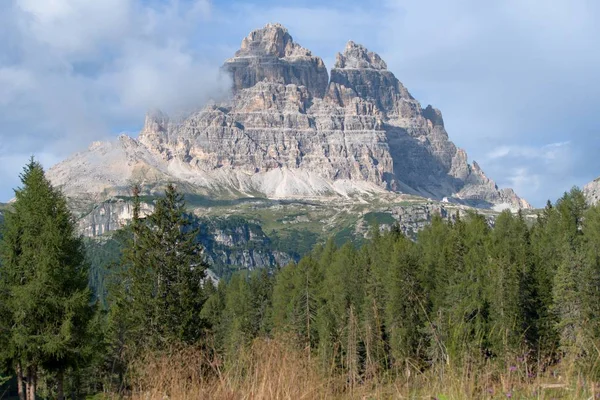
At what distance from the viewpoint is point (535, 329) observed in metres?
50.3

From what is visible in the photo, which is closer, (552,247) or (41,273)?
(41,273)

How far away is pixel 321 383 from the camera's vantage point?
9.70 m

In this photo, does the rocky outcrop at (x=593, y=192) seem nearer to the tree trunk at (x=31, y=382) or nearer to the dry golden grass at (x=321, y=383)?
the tree trunk at (x=31, y=382)

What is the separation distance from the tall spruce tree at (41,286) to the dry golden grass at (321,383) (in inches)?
655

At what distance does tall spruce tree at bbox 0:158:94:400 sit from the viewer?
2652cm

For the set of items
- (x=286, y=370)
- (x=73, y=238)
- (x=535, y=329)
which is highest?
(x=73, y=238)

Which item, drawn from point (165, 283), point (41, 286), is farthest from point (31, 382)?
point (165, 283)

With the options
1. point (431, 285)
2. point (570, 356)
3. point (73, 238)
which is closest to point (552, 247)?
point (431, 285)

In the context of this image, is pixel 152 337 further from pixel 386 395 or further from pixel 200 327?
pixel 386 395

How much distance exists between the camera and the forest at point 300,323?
9.48 m

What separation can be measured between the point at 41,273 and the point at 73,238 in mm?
2147

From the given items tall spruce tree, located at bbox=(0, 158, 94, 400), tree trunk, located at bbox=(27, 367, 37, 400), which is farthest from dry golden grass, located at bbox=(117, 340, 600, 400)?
tree trunk, located at bbox=(27, 367, 37, 400)

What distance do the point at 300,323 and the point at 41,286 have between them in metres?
23.6

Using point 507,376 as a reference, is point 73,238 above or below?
above
